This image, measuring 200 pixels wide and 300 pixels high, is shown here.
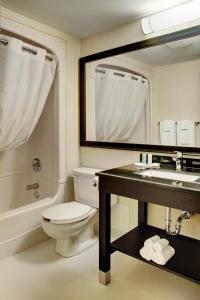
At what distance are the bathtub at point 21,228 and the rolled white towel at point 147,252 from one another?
1.07m

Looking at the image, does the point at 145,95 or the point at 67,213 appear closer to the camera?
the point at 67,213

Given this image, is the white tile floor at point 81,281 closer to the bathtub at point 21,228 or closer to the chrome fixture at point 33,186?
the bathtub at point 21,228

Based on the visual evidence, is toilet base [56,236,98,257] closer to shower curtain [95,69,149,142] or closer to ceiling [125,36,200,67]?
shower curtain [95,69,149,142]

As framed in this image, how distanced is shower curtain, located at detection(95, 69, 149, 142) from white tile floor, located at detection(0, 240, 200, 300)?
110 cm

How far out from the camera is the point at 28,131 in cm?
222

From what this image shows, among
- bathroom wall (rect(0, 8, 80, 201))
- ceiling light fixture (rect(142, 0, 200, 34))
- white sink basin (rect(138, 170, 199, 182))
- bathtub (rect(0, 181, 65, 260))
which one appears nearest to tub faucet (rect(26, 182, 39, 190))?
bathroom wall (rect(0, 8, 80, 201))

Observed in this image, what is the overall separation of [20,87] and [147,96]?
1093 mm

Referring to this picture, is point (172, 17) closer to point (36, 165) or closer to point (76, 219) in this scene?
point (76, 219)

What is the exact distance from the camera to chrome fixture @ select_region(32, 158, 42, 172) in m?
2.63

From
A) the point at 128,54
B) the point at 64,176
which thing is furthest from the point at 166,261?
the point at 128,54

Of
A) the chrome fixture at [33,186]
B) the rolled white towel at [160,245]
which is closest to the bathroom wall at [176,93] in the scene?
the rolled white towel at [160,245]

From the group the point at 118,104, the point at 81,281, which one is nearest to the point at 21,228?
the point at 81,281

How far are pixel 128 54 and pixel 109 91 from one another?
37 cm

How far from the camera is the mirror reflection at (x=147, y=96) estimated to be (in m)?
1.81
